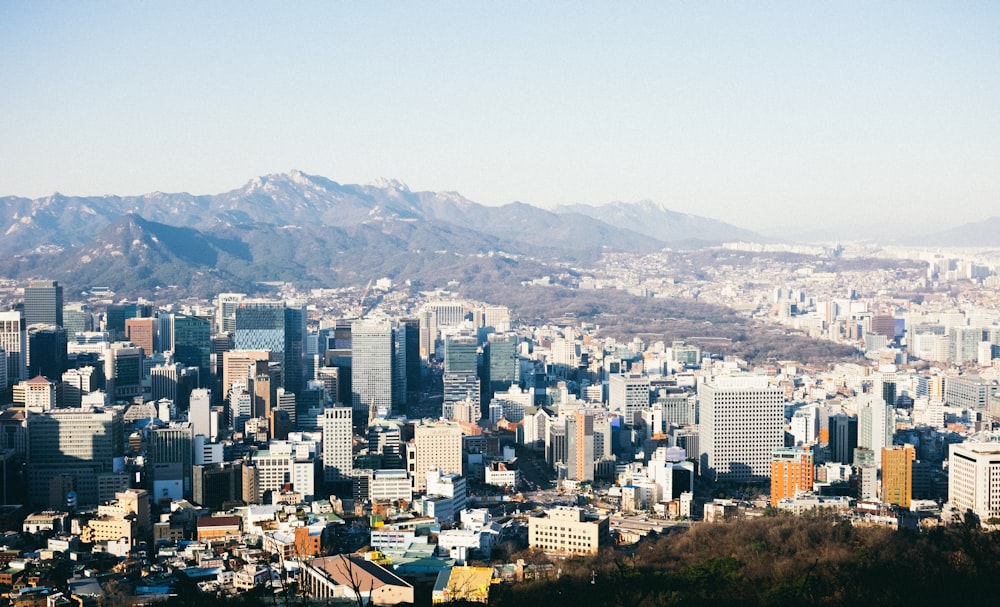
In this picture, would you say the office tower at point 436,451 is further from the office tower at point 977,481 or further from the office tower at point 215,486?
the office tower at point 977,481

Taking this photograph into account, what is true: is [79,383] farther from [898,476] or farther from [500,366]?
[898,476]

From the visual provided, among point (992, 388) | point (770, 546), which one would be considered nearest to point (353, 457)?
point (770, 546)

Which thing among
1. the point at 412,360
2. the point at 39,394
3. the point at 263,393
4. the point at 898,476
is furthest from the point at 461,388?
the point at 898,476

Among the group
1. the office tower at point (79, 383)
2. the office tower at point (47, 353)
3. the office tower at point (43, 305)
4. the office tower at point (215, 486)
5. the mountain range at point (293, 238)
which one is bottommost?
the office tower at point (215, 486)

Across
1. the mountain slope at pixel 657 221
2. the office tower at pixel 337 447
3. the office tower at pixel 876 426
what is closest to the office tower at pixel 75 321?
the office tower at pixel 337 447

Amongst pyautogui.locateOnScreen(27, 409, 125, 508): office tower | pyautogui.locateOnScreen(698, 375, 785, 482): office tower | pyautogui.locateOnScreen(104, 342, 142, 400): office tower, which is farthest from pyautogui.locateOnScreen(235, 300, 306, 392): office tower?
pyautogui.locateOnScreen(698, 375, 785, 482): office tower

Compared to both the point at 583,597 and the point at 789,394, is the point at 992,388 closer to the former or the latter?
the point at 789,394
